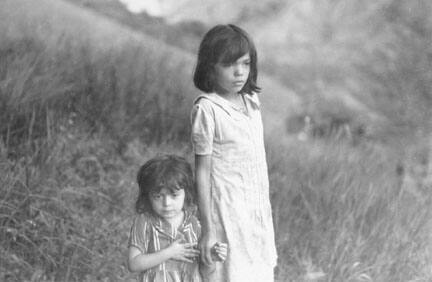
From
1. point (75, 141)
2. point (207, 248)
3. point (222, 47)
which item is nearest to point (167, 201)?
point (207, 248)

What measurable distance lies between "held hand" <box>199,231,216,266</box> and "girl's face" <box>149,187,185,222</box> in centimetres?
15

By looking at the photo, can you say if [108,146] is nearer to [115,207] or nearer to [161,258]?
[115,207]

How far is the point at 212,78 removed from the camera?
2895 mm

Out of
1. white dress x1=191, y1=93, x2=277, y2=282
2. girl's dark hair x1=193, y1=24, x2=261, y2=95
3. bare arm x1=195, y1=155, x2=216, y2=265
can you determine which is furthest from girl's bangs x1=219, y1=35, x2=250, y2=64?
bare arm x1=195, y1=155, x2=216, y2=265

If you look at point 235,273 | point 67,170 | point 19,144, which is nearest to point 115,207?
point 67,170

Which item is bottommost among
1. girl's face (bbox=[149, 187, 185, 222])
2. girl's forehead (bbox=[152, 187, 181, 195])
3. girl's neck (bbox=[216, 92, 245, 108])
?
girl's face (bbox=[149, 187, 185, 222])

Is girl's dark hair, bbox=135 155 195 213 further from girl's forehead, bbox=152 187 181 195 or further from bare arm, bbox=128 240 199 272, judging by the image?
bare arm, bbox=128 240 199 272

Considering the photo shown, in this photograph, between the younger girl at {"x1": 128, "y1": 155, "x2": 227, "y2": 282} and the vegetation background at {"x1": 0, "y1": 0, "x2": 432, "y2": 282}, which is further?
the vegetation background at {"x1": 0, "y1": 0, "x2": 432, "y2": 282}

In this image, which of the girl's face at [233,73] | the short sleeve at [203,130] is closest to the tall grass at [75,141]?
the short sleeve at [203,130]

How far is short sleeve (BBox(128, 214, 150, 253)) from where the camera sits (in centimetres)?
282

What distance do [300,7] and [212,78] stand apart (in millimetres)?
3346

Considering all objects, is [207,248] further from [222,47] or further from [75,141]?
[75,141]

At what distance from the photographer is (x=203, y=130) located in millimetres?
2811

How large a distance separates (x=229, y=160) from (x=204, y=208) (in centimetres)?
21
